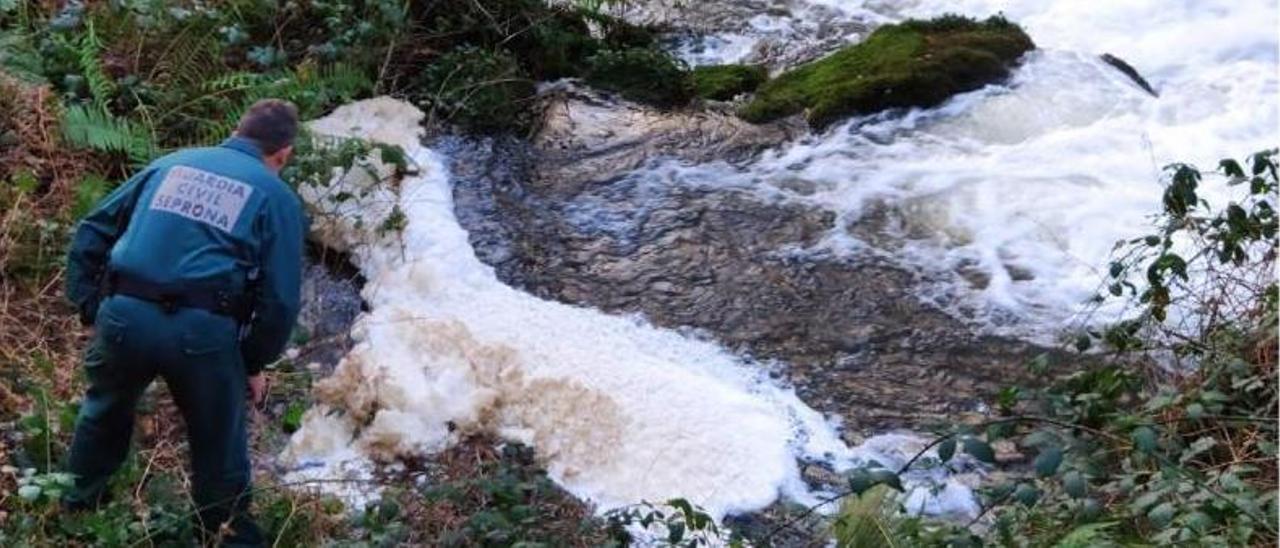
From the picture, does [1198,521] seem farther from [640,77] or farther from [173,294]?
[640,77]

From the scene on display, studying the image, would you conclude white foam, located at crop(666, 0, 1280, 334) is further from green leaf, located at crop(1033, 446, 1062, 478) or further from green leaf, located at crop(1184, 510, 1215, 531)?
green leaf, located at crop(1033, 446, 1062, 478)

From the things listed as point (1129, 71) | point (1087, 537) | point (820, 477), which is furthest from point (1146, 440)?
point (1129, 71)

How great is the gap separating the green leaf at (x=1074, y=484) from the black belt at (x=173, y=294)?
2.80 meters

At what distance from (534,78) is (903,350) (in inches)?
167

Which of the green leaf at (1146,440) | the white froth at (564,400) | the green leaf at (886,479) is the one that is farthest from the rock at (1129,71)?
the green leaf at (886,479)

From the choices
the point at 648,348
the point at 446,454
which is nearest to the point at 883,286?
the point at 648,348

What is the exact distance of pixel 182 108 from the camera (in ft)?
28.1

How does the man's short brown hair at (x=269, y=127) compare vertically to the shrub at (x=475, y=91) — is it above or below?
above

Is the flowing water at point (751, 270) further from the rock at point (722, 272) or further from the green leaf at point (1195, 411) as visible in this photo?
the green leaf at point (1195, 411)

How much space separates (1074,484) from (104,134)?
6148mm

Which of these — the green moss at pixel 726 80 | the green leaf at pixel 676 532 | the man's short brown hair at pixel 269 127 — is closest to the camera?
the man's short brown hair at pixel 269 127

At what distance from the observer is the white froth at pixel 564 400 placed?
612cm

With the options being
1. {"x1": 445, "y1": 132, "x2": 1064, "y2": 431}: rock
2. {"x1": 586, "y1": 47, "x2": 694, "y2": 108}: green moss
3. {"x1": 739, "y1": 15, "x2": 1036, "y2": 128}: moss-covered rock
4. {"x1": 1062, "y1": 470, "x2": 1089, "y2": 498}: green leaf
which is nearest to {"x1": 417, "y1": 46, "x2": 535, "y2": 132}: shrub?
{"x1": 445, "y1": 132, "x2": 1064, "y2": 431}: rock

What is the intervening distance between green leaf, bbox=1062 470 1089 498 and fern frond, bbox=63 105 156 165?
5964mm
